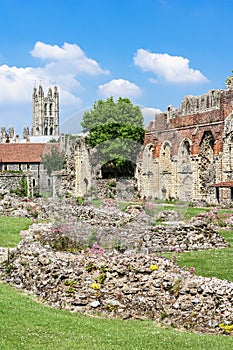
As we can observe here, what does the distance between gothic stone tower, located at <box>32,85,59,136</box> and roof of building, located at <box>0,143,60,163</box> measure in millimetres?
106568

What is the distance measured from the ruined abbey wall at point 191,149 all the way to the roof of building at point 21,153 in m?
14.7

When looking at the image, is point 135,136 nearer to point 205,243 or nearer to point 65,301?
point 205,243

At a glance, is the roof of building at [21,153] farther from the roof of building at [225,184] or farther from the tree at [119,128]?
the roof of building at [225,184]

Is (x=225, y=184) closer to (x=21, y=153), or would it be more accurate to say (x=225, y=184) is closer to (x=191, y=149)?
(x=191, y=149)

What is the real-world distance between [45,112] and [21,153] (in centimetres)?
11238

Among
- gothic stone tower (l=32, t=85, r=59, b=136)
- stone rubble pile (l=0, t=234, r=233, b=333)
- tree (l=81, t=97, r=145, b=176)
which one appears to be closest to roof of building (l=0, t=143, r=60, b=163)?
tree (l=81, t=97, r=145, b=176)

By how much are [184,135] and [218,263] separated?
29790mm

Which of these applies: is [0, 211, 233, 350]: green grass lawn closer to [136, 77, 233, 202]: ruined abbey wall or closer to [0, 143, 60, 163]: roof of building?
[136, 77, 233, 202]: ruined abbey wall

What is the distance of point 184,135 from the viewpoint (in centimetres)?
4481

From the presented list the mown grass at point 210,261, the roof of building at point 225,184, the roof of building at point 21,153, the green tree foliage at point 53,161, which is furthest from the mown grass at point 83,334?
the roof of building at point 21,153

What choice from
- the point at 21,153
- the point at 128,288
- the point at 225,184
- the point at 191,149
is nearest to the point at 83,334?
the point at 128,288

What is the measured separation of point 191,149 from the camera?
43188 millimetres

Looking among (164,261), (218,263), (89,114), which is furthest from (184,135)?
(164,261)

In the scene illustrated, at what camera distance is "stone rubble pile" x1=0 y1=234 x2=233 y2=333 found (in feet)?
35.3
